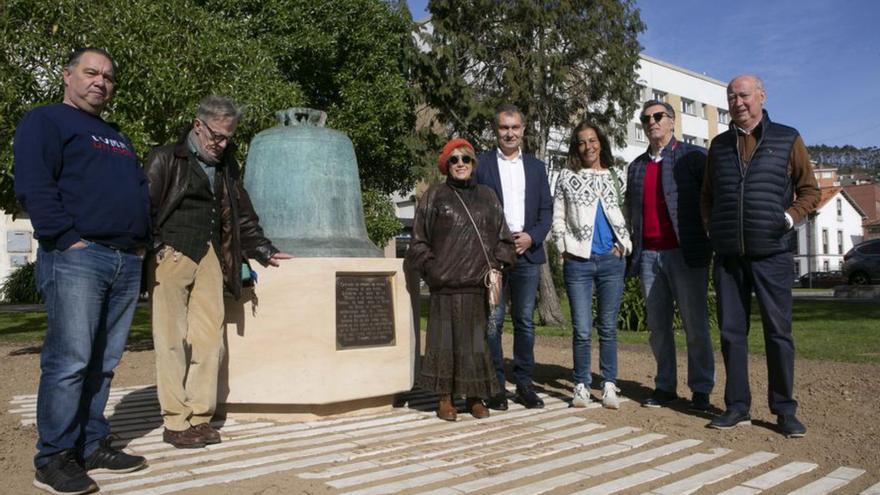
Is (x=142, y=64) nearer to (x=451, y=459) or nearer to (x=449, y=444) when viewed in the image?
(x=449, y=444)

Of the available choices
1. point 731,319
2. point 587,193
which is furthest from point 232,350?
point 731,319

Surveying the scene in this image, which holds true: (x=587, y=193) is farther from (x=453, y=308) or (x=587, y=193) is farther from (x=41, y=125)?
(x=41, y=125)

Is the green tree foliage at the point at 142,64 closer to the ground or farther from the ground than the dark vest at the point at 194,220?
farther from the ground

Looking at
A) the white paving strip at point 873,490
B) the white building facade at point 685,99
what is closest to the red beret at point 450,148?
the white paving strip at point 873,490

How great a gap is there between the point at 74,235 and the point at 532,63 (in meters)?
14.2

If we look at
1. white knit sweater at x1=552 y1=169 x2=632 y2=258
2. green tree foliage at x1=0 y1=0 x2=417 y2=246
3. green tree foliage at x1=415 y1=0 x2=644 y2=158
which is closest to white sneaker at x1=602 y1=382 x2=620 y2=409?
white knit sweater at x1=552 y1=169 x2=632 y2=258

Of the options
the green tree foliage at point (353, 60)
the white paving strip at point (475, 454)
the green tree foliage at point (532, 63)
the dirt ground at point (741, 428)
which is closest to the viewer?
the white paving strip at point (475, 454)

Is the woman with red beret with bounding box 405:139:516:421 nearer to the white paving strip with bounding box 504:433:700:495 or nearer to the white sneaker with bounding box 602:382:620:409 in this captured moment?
the white sneaker with bounding box 602:382:620:409

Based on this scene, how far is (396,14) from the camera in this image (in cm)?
1970

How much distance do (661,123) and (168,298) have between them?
140 inches

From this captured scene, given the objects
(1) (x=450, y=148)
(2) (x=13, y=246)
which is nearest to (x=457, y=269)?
(1) (x=450, y=148)

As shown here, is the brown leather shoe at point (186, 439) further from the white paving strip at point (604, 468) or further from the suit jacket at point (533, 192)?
the suit jacket at point (533, 192)

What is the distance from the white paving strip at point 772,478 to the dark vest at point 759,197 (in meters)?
1.37

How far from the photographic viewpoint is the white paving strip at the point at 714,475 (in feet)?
12.2
